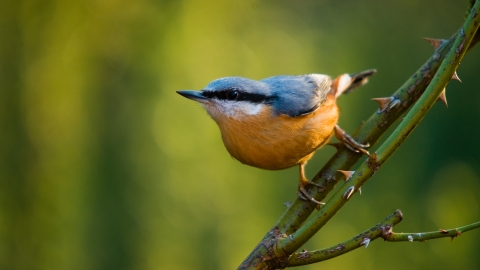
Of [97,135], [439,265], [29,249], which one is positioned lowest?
[439,265]

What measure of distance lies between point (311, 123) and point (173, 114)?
1.64 metres

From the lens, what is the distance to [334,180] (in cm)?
178

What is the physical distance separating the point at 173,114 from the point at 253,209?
900 millimetres

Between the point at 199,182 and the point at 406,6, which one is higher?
the point at 406,6

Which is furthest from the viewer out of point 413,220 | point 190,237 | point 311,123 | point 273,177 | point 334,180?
point 273,177

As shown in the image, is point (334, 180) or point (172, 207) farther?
point (172, 207)

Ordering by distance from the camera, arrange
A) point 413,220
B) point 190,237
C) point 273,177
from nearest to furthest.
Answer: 1. point 413,220
2. point 190,237
3. point 273,177

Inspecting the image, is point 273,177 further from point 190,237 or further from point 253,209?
point 190,237

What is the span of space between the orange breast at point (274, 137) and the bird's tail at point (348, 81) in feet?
1.37

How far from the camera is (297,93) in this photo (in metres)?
2.45

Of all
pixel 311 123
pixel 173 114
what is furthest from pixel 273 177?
pixel 311 123

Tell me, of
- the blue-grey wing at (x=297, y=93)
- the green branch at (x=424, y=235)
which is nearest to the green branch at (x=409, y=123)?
the green branch at (x=424, y=235)

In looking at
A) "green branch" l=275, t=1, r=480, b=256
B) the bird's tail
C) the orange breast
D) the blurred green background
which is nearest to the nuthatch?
the orange breast

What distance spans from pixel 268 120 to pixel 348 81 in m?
0.74
